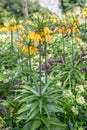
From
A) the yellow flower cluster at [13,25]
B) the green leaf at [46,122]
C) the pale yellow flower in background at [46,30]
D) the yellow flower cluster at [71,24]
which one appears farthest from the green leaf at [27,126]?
the yellow flower cluster at [13,25]

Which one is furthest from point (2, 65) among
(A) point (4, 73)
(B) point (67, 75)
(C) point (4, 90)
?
(B) point (67, 75)

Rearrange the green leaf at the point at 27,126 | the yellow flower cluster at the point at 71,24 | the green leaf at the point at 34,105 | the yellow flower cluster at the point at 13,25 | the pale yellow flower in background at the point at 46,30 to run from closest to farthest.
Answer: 1. the pale yellow flower in background at the point at 46,30
2. the green leaf at the point at 34,105
3. the green leaf at the point at 27,126
4. the yellow flower cluster at the point at 71,24
5. the yellow flower cluster at the point at 13,25

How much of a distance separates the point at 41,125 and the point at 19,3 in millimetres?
16932

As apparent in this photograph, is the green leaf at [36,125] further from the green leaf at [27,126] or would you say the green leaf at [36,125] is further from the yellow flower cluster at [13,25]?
the yellow flower cluster at [13,25]

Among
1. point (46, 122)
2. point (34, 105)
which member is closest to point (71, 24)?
point (34, 105)

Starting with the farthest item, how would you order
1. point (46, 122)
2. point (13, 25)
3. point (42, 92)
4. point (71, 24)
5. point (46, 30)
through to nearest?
point (13, 25), point (71, 24), point (42, 92), point (46, 122), point (46, 30)

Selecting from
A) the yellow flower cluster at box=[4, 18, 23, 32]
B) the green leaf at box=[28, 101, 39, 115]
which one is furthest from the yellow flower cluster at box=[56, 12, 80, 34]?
the green leaf at box=[28, 101, 39, 115]

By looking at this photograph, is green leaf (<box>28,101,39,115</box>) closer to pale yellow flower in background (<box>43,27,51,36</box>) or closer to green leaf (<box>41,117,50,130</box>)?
green leaf (<box>41,117,50,130</box>)

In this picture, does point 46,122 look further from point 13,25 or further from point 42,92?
point 13,25

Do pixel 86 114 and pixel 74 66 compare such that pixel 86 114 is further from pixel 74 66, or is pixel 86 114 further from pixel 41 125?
pixel 74 66

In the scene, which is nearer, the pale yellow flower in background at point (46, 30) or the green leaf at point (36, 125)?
the pale yellow flower in background at point (46, 30)

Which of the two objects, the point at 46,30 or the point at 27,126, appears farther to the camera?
the point at 27,126

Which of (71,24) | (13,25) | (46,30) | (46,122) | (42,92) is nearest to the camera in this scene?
(46,30)

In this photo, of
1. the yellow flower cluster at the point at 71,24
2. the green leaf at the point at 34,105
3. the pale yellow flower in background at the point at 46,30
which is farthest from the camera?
the yellow flower cluster at the point at 71,24
